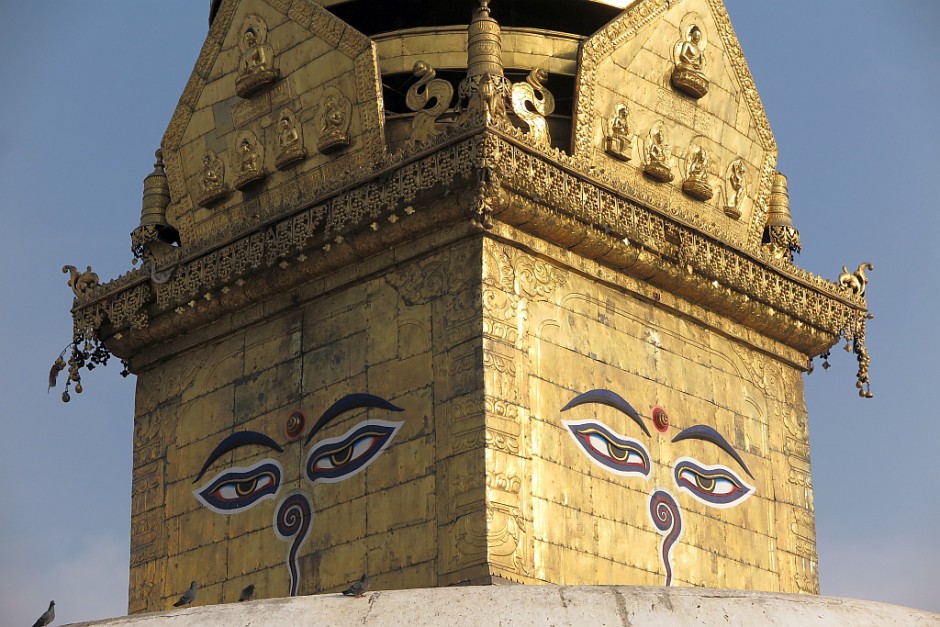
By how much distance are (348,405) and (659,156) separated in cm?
528

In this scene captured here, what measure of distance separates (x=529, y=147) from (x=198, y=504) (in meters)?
6.01

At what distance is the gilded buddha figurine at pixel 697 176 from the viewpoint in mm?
25594

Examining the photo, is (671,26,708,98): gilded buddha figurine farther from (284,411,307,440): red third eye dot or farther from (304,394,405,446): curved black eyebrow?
(284,411,307,440): red third eye dot

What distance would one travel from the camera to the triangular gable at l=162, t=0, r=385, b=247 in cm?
2441

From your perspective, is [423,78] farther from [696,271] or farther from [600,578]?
[600,578]

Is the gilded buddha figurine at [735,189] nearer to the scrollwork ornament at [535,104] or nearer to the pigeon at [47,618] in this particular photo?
the scrollwork ornament at [535,104]

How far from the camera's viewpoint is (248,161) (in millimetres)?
25391

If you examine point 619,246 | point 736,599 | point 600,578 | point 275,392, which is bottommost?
point 736,599

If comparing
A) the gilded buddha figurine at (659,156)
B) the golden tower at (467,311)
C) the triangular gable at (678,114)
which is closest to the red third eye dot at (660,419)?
the golden tower at (467,311)

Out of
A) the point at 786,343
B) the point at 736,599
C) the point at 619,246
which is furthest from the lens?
the point at 786,343

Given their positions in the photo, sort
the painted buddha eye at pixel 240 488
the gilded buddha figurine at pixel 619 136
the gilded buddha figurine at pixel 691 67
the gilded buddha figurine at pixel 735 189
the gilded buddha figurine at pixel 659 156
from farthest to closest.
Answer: the gilded buddha figurine at pixel 735 189
the gilded buddha figurine at pixel 691 67
the gilded buddha figurine at pixel 659 156
the gilded buddha figurine at pixel 619 136
the painted buddha eye at pixel 240 488

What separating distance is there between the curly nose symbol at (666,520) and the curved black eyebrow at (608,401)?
785 mm

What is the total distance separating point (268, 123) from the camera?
2534 cm

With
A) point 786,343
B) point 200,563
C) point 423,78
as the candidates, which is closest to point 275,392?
point 200,563
